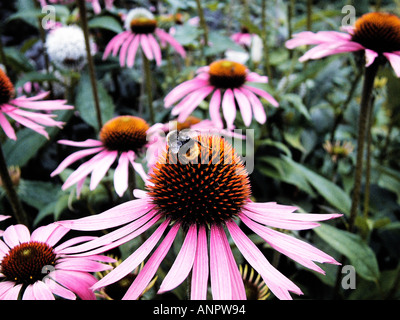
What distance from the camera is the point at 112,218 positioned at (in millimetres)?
623

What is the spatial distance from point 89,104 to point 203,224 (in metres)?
0.95

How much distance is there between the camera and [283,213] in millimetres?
634

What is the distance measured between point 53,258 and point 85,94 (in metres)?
0.95

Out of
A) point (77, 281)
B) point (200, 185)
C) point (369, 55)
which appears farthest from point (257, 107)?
point (77, 281)

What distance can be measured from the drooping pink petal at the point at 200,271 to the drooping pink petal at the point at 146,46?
3.04ft

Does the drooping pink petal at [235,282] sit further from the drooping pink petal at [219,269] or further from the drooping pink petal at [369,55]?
the drooping pink petal at [369,55]

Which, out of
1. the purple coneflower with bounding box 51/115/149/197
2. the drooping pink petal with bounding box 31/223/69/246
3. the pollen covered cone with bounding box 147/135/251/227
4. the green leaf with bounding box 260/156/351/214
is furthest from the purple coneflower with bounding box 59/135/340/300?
the green leaf with bounding box 260/156/351/214

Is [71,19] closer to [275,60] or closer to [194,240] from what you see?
[275,60]

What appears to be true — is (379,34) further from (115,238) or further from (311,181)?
(115,238)

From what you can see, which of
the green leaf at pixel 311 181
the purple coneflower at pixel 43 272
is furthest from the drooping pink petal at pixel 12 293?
the green leaf at pixel 311 181

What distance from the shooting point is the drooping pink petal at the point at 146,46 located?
136 cm

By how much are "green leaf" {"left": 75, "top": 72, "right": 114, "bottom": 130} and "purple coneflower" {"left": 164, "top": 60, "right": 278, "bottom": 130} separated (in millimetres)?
327

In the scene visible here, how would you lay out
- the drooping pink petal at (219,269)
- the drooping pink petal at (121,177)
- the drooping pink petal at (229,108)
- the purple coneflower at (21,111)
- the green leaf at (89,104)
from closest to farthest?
1. the drooping pink petal at (219,269)
2. the drooping pink petal at (121,177)
3. the purple coneflower at (21,111)
4. the drooping pink petal at (229,108)
5. the green leaf at (89,104)
